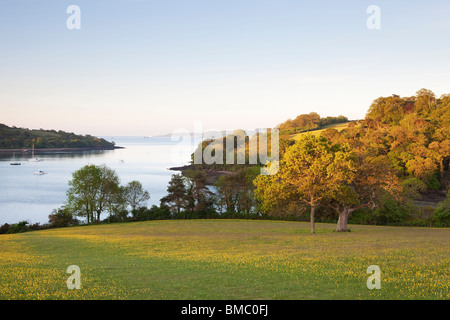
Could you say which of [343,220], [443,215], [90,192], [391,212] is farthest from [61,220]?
[443,215]

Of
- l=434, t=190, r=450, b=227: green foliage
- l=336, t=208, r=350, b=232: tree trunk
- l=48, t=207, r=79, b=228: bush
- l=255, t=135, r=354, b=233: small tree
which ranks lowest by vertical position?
l=48, t=207, r=79, b=228: bush

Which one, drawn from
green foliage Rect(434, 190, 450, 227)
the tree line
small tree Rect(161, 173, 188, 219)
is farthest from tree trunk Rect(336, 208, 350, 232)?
small tree Rect(161, 173, 188, 219)

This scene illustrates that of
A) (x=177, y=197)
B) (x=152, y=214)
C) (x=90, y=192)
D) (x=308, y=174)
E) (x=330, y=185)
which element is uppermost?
(x=308, y=174)

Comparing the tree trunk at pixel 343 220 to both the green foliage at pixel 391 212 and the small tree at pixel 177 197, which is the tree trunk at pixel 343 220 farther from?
the small tree at pixel 177 197

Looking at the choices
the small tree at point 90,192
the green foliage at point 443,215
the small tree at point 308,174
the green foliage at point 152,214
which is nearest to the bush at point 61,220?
the small tree at point 90,192

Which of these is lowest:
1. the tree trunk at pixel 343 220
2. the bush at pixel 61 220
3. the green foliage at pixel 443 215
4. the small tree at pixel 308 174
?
the bush at pixel 61 220

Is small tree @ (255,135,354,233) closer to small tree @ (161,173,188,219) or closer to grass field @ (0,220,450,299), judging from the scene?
grass field @ (0,220,450,299)

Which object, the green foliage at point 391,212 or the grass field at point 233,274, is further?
the green foliage at point 391,212

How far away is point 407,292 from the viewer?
39.9 feet

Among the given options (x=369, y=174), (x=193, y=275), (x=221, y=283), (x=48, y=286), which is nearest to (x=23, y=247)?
(x=48, y=286)

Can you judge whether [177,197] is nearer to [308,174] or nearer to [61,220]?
[61,220]

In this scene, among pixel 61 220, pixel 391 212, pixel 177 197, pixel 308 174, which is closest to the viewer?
pixel 308 174

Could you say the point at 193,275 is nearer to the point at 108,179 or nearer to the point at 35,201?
the point at 108,179

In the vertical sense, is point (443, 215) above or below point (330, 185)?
below
